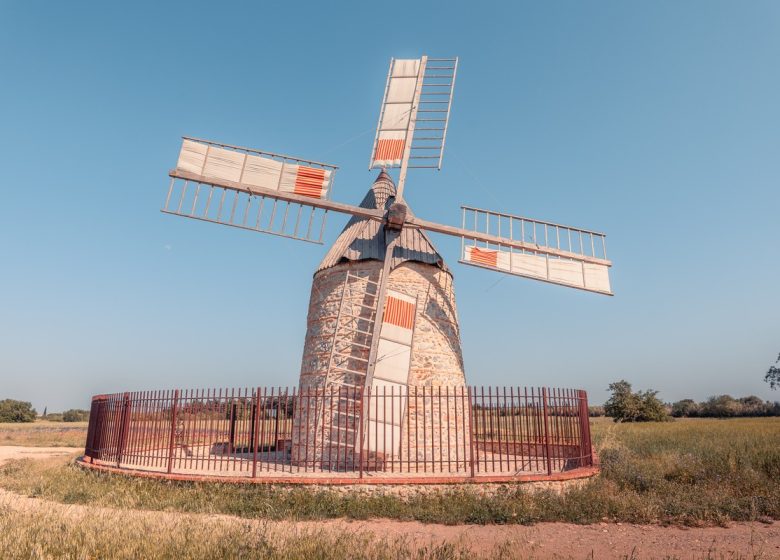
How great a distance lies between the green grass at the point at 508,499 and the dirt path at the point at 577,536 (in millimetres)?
278

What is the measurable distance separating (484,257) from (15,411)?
6264 centimetres

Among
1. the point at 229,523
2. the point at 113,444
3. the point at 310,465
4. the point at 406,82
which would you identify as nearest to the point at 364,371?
the point at 310,465

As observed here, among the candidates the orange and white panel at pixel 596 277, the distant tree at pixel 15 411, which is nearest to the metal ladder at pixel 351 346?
the orange and white panel at pixel 596 277

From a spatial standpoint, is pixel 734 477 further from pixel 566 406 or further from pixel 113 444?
pixel 113 444

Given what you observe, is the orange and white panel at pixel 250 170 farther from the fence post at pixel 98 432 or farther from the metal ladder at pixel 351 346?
the fence post at pixel 98 432

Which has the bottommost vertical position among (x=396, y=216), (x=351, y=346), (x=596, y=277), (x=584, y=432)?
(x=584, y=432)

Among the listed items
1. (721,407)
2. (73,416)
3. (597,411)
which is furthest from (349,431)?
(73,416)

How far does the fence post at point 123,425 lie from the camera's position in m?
11.1

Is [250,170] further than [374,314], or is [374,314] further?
[250,170]

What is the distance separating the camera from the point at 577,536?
23.0 ft

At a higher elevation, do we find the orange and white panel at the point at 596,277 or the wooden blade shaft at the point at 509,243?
the wooden blade shaft at the point at 509,243

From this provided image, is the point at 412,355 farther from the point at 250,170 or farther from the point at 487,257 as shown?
the point at 250,170

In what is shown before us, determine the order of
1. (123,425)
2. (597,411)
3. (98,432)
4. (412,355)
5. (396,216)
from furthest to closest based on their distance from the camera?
(597,411)
(396,216)
(98,432)
(412,355)
(123,425)

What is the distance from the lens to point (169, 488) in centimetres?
903
